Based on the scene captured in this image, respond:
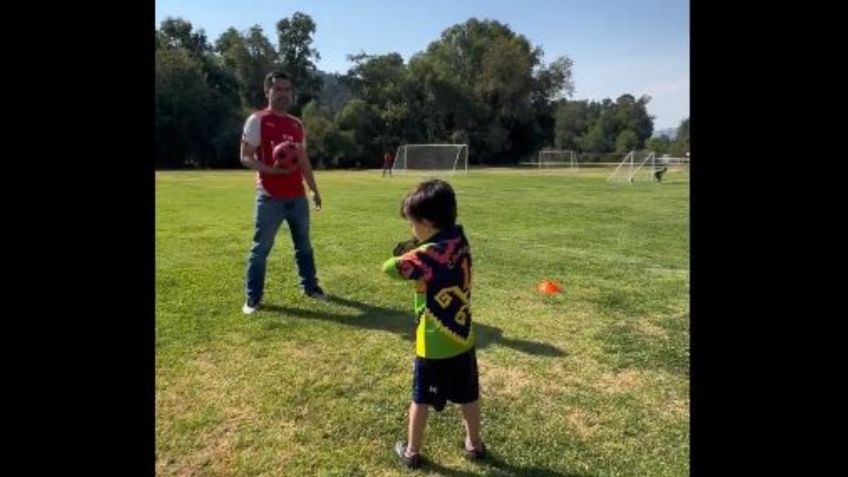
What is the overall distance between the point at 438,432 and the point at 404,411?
1.06 feet

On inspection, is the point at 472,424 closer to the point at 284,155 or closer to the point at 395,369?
the point at 395,369

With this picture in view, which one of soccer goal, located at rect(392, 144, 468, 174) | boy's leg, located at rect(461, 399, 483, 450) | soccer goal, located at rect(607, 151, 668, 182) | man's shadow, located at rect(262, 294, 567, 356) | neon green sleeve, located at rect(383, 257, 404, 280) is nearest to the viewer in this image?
neon green sleeve, located at rect(383, 257, 404, 280)

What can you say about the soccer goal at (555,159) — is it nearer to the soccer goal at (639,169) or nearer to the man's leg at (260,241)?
the soccer goal at (639,169)

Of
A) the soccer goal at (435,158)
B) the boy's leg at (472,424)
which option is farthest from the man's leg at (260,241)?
the soccer goal at (435,158)

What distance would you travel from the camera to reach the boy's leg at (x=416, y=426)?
3189 millimetres

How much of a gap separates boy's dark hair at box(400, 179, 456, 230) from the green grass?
1.14m

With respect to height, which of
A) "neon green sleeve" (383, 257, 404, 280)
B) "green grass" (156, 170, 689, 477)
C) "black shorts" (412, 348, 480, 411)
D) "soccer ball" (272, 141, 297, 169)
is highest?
"soccer ball" (272, 141, 297, 169)

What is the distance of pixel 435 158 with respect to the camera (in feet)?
132

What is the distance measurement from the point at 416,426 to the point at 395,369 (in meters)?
1.31

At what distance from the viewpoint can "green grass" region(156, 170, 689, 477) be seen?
330 centimetres

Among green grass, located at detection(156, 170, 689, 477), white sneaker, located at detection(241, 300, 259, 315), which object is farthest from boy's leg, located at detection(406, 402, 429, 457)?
white sneaker, located at detection(241, 300, 259, 315)

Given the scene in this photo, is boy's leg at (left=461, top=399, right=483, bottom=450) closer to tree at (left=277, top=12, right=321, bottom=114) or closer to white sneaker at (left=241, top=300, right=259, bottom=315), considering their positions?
white sneaker at (left=241, top=300, right=259, bottom=315)

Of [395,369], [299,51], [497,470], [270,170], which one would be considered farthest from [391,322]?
[299,51]

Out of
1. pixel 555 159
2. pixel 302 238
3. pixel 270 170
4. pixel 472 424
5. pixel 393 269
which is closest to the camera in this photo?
pixel 393 269
